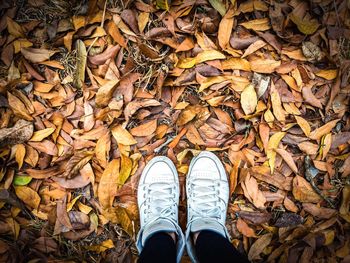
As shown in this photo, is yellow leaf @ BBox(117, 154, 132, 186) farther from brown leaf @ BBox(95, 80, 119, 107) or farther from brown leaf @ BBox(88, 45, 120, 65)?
brown leaf @ BBox(88, 45, 120, 65)

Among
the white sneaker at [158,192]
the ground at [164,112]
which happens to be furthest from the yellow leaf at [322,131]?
the white sneaker at [158,192]

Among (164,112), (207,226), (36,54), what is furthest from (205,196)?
(36,54)

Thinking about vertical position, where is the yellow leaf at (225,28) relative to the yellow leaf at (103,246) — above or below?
above

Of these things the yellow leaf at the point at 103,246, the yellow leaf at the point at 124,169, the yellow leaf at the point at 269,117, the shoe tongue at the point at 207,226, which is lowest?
the yellow leaf at the point at 103,246

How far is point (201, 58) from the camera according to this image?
1365mm

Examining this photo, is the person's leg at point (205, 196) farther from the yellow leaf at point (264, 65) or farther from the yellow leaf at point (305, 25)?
the yellow leaf at point (305, 25)

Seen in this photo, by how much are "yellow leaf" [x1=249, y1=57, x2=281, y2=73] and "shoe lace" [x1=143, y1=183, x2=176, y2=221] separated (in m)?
0.60

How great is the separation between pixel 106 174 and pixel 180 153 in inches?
12.5

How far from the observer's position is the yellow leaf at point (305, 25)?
1344 millimetres

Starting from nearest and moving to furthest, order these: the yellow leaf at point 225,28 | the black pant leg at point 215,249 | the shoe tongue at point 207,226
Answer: the black pant leg at point 215,249 → the shoe tongue at point 207,226 → the yellow leaf at point 225,28

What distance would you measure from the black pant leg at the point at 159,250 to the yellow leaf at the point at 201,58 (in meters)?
0.67

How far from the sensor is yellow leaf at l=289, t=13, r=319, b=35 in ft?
4.41

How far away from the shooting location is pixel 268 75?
138 centimetres

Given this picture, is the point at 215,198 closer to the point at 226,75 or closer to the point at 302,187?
the point at 302,187
